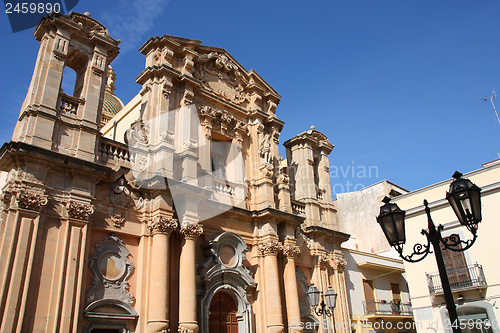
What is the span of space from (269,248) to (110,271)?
19.3ft

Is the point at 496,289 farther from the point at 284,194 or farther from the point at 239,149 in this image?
the point at 239,149

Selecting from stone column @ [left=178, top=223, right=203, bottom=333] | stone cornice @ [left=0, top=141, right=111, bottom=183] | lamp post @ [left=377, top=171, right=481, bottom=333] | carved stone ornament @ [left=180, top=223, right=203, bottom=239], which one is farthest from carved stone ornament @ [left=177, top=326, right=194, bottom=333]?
lamp post @ [left=377, top=171, right=481, bottom=333]

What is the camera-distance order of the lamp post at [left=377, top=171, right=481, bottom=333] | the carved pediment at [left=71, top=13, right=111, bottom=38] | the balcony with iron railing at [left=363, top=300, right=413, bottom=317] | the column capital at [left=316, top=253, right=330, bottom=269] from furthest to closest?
1. the balcony with iron railing at [left=363, top=300, right=413, bottom=317]
2. the column capital at [left=316, top=253, right=330, bottom=269]
3. the carved pediment at [left=71, top=13, right=111, bottom=38]
4. the lamp post at [left=377, top=171, right=481, bottom=333]

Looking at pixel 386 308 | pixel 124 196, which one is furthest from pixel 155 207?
pixel 386 308

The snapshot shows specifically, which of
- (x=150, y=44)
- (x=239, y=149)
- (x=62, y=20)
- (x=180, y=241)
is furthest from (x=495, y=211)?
(x=62, y=20)

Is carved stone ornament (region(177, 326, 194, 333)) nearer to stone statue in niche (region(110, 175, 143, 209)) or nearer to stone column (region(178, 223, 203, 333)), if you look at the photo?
stone column (region(178, 223, 203, 333))

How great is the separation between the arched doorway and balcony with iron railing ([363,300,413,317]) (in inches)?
321

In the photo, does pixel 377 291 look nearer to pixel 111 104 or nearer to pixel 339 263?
pixel 339 263

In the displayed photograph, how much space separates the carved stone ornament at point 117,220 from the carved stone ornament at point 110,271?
0.29 meters

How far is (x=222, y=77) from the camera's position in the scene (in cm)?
1797

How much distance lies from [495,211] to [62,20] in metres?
16.3

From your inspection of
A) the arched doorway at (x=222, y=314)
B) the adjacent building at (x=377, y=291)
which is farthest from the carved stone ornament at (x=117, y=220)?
the adjacent building at (x=377, y=291)

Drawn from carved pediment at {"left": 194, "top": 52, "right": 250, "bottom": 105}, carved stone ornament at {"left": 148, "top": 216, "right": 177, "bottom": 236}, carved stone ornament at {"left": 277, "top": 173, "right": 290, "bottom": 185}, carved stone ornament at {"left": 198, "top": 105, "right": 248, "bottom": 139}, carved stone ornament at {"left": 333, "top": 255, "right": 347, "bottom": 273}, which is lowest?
carved stone ornament at {"left": 333, "top": 255, "right": 347, "bottom": 273}

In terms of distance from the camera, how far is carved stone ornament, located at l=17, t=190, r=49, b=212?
10.0 metres
